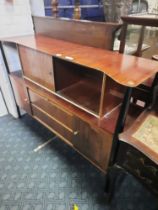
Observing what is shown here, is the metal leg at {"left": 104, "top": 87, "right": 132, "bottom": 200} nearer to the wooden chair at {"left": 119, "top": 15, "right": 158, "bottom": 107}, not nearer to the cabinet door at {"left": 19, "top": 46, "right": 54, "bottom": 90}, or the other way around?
the wooden chair at {"left": 119, "top": 15, "right": 158, "bottom": 107}

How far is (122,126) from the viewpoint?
0.82m

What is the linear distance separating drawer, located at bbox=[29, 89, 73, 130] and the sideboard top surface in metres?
0.41

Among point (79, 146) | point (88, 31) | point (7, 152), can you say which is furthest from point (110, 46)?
point (7, 152)

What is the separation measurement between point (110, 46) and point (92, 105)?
0.43m

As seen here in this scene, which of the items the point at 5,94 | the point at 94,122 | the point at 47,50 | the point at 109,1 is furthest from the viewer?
the point at 109,1

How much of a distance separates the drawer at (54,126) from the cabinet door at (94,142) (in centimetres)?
10

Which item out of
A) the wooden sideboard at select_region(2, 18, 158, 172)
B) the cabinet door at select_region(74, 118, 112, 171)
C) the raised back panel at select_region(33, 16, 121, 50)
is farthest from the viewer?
the raised back panel at select_region(33, 16, 121, 50)

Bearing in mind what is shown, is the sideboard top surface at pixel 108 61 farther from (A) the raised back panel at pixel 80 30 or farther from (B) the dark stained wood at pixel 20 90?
(B) the dark stained wood at pixel 20 90

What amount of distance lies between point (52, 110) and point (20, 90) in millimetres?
527

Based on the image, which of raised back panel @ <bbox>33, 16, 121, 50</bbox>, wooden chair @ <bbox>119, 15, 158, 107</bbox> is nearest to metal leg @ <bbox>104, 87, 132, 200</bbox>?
wooden chair @ <bbox>119, 15, 158, 107</bbox>

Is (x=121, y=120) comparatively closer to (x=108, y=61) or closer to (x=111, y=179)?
(x=108, y=61)

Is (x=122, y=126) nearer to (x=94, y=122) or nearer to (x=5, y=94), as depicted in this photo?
(x=94, y=122)

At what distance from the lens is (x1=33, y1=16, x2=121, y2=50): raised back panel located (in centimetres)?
111

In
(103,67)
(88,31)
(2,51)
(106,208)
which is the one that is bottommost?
(106,208)
